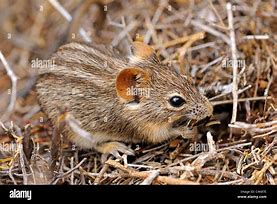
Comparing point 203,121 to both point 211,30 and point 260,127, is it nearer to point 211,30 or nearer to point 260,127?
point 260,127

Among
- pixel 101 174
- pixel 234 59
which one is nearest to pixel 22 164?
pixel 101 174

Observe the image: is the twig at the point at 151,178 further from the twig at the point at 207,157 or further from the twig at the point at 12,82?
the twig at the point at 12,82

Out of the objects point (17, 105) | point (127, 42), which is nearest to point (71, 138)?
point (17, 105)


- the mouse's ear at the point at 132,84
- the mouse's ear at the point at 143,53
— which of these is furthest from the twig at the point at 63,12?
the mouse's ear at the point at 132,84

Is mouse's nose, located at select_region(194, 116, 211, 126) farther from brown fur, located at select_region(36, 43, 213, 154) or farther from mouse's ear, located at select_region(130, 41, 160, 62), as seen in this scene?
mouse's ear, located at select_region(130, 41, 160, 62)

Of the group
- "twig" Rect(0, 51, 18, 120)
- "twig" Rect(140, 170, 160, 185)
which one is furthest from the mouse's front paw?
"twig" Rect(0, 51, 18, 120)

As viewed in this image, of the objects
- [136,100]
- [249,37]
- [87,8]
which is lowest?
[136,100]
